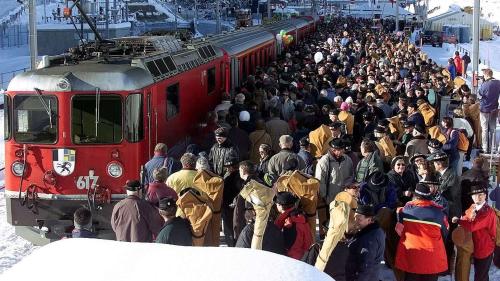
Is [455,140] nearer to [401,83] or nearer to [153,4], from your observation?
[401,83]

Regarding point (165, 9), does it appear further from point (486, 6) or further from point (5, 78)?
point (486, 6)

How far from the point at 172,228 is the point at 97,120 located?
11.3 feet

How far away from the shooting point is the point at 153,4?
74.9 metres

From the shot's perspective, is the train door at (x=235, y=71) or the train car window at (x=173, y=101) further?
the train door at (x=235, y=71)

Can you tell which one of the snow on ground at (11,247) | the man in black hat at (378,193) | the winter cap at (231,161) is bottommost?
the snow on ground at (11,247)

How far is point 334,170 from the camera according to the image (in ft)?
32.0

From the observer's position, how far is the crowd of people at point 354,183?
7203 millimetres

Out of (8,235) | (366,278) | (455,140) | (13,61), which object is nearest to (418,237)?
(366,278)

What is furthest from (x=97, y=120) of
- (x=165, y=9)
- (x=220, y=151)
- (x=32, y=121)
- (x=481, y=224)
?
(x=165, y=9)

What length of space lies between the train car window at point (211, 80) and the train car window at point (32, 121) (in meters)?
5.75

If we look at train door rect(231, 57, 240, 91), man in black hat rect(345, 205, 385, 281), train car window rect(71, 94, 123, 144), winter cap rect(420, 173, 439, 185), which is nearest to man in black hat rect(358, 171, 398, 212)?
winter cap rect(420, 173, 439, 185)

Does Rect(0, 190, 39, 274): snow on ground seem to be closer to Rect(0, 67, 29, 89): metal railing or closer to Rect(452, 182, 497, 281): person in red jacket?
Rect(452, 182, 497, 281): person in red jacket

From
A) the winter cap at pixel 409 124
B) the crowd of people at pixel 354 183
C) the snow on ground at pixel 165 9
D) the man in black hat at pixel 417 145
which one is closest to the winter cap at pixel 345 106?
the crowd of people at pixel 354 183

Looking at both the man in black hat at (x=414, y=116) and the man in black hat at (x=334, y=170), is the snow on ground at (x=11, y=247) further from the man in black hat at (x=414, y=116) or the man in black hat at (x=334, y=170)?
the man in black hat at (x=414, y=116)
